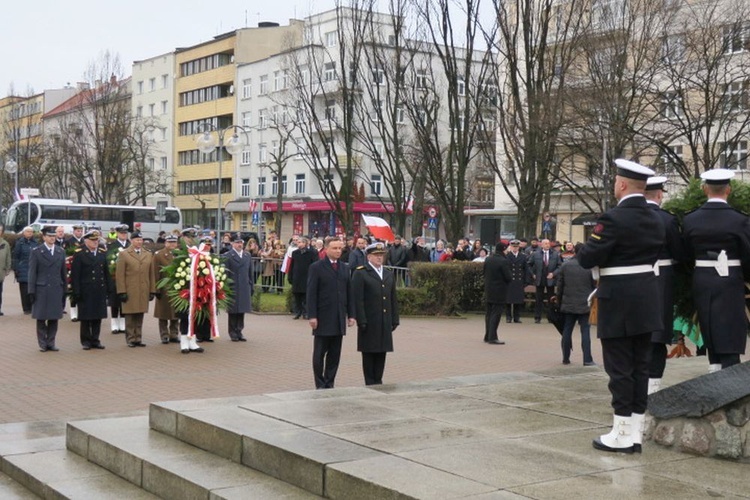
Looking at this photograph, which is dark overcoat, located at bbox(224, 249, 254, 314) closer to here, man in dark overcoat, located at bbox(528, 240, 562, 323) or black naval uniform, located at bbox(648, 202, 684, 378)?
man in dark overcoat, located at bbox(528, 240, 562, 323)

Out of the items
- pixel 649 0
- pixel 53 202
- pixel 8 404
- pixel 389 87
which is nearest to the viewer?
pixel 8 404

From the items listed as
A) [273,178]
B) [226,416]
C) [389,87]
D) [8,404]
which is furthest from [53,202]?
[226,416]

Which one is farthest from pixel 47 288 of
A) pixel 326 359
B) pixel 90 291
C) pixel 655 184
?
pixel 655 184

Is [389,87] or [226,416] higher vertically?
[389,87]

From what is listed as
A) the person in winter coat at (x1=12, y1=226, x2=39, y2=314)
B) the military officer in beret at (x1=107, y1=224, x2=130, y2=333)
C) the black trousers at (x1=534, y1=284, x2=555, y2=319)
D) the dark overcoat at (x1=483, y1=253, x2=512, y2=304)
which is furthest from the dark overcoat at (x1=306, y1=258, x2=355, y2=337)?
the person in winter coat at (x1=12, y1=226, x2=39, y2=314)

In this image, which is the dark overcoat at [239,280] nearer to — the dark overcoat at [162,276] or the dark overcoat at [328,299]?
the dark overcoat at [162,276]

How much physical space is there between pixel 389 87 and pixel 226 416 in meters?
29.5

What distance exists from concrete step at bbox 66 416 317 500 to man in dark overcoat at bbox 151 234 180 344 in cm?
816

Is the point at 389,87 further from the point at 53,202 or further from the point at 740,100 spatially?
the point at 53,202

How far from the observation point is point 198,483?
6.68 m

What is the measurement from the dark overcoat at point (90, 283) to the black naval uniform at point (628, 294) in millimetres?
11367

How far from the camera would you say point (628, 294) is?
6.43 m

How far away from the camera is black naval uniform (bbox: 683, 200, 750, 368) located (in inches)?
307

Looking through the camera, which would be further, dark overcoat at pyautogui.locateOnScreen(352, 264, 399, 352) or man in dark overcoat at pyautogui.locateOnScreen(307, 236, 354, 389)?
man in dark overcoat at pyautogui.locateOnScreen(307, 236, 354, 389)
